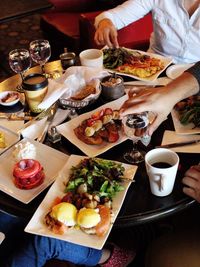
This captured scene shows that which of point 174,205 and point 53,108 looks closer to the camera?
point 174,205

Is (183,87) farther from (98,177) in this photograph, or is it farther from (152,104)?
(98,177)

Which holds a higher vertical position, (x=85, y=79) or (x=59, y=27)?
(x=85, y=79)

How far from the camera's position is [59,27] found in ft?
8.67

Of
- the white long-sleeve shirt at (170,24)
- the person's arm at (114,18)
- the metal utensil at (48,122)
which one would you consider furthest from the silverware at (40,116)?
the white long-sleeve shirt at (170,24)

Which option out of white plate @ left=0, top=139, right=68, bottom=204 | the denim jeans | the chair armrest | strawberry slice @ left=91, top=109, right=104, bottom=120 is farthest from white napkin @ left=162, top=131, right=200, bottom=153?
the chair armrest

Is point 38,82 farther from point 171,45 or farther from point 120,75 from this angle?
point 171,45

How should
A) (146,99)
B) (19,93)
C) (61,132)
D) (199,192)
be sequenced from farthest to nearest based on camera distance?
(19,93)
(61,132)
(146,99)
(199,192)

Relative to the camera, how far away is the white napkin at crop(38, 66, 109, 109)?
138 centimetres

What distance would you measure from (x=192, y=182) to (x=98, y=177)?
0.85 ft

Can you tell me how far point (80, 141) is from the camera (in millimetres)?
1251

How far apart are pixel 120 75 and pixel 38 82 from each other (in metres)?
0.36

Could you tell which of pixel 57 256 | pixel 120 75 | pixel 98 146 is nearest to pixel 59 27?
pixel 120 75

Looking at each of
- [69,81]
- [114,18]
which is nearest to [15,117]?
[69,81]

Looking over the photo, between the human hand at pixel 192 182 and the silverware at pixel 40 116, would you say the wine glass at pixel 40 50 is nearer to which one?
the silverware at pixel 40 116
